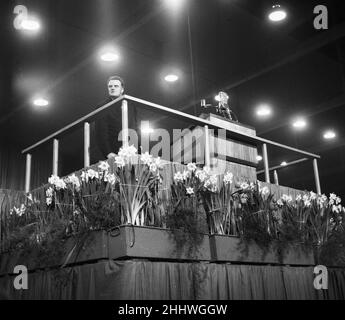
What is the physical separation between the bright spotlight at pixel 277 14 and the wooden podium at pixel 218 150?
75.8 inches

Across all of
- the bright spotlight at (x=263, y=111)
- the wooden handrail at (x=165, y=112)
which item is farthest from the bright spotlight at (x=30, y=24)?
the bright spotlight at (x=263, y=111)

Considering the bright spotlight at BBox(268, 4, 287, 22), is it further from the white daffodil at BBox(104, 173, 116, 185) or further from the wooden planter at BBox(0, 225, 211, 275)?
the white daffodil at BBox(104, 173, 116, 185)

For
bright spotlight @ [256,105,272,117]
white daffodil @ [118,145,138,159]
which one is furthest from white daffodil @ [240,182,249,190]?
bright spotlight @ [256,105,272,117]

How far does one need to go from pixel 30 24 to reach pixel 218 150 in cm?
285

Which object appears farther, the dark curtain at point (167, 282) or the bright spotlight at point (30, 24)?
the bright spotlight at point (30, 24)

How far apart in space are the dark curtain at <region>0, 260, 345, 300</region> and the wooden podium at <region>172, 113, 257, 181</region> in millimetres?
802

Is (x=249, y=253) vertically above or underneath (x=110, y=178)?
underneath

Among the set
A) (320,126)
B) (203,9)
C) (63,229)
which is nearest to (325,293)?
(63,229)

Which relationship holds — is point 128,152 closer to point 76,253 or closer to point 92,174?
point 92,174

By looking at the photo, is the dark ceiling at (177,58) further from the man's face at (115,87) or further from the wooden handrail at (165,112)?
the wooden handrail at (165,112)

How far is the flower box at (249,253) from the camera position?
3156 millimetres

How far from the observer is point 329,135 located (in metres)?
10.1

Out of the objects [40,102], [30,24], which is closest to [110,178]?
[30,24]
